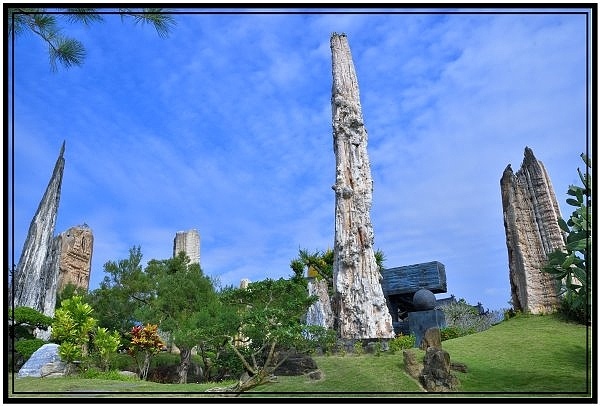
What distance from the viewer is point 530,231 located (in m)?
10.7

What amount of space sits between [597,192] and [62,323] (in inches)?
340

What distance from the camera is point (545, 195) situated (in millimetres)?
10719

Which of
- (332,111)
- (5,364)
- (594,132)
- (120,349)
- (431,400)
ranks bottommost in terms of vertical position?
(431,400)

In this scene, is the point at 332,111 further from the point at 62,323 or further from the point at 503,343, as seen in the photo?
the point at 62,323

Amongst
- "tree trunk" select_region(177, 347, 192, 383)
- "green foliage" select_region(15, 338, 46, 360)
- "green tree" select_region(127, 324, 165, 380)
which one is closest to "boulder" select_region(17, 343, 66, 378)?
"green foliage" select_region(15, 338, 46, 360)

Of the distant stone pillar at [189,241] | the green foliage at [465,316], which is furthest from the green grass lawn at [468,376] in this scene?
the distant stone pillar at [189,241]

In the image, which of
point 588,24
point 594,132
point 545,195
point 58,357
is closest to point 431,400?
point 594,132

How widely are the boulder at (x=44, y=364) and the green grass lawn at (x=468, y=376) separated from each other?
62cm

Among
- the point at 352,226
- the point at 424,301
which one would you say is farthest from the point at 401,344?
the point at 352,226

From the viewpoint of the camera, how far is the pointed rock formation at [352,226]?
10.1 metres

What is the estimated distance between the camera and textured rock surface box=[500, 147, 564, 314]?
10406 mm

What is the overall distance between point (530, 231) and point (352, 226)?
3.87m

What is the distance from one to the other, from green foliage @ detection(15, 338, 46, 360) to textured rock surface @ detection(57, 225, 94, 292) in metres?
4.80

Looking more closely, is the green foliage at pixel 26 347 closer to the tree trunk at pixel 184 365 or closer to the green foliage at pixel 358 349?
the tree trunk at pixel 184 365
